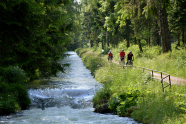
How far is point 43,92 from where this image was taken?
1548 cm

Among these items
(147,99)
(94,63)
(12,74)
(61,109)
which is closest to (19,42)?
(61,109)

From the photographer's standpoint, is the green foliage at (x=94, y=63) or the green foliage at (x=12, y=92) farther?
the green foliage at (x=94, y=63)

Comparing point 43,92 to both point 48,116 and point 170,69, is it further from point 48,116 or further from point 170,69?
point 170,69

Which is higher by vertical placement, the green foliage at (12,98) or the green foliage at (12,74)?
the green foliage at (12,74)

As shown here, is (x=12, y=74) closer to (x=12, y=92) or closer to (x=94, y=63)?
(x=12, y=92)

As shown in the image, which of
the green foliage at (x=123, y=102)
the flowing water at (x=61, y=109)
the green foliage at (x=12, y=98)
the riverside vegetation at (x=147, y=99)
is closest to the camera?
the riverside vegetation at (x=147, y=99)

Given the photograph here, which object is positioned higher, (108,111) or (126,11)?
(126,11)

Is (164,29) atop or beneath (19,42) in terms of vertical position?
atop

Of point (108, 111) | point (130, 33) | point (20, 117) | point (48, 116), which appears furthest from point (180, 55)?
point (130, 33)

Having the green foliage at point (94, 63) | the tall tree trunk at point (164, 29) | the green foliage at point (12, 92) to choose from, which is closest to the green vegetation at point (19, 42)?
the green foliage at point (12, 92)

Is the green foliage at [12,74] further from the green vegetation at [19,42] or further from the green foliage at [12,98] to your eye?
the green foliage at [12,98]

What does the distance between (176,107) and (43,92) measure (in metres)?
10.3

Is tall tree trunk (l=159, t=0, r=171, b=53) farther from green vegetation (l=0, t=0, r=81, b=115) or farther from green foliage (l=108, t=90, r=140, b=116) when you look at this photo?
green vegetation (l=0, t=0, r=81, b=115)

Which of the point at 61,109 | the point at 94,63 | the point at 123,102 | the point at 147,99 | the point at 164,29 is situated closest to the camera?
the point at 147,99
